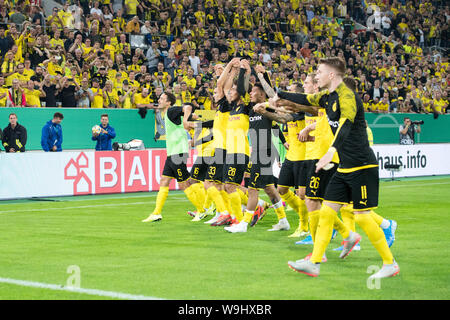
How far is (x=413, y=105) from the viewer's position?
106 feet

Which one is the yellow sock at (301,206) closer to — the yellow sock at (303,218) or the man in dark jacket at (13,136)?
the yellow sock at (303,218)

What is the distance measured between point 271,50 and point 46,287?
25.7 meters

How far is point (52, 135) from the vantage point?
19312mm

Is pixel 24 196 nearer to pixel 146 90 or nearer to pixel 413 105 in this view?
pixel 146 90

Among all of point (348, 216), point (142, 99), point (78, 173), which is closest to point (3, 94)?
point (78, 173)

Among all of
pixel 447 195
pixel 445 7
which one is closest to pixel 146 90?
pixel 447 195

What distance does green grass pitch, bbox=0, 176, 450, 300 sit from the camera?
7.04 m

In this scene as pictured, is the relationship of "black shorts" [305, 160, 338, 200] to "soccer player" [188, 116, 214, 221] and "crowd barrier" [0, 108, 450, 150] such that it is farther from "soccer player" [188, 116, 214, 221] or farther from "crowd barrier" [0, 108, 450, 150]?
"crowd barrier" [0, 108, 450, 150]

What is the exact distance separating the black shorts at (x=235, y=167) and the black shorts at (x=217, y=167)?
0.30 meters

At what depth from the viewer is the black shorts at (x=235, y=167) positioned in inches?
475

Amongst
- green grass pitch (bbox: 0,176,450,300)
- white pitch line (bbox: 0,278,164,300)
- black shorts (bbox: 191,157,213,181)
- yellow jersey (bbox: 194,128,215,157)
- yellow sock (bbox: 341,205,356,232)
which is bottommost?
green grass pitch (bbox: 0,176,450,300)

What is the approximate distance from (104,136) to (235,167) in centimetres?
918

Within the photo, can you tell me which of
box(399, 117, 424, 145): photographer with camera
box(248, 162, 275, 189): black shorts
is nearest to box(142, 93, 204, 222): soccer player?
box(248, 162, 275, 189): black shorts

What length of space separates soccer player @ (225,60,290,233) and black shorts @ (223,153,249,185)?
8.5 inches
